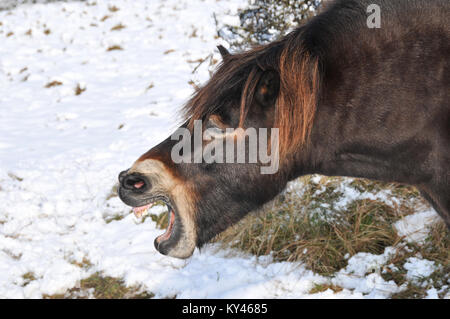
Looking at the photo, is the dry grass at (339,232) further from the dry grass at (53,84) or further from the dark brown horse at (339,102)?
the dry grass at (53,84)

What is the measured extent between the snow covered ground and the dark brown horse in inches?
46.1

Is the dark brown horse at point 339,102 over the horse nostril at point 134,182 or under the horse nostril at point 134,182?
over

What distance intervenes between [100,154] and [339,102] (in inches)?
135

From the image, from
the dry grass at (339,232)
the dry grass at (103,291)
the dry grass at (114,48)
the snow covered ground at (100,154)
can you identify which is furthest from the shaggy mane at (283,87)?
the dry grass at (114,48)

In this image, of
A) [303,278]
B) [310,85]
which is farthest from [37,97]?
[310,85]

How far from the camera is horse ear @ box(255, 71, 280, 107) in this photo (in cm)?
164

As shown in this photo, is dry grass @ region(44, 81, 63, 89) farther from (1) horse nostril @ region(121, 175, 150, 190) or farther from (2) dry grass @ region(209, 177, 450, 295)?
(1) horse nostril @ region(121, 175, 150, 190)

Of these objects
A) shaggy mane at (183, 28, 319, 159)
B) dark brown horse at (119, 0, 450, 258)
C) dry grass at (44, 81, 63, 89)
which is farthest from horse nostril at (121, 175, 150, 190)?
dry grass at (44, 81, 63, 89)

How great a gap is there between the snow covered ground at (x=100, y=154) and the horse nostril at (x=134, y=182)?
122 cm

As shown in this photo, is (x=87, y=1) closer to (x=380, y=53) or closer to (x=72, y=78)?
(x=72, y=78)

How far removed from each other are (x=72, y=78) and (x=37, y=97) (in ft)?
2.13

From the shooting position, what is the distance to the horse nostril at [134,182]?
1802 millimetres

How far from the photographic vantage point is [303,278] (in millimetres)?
2760
